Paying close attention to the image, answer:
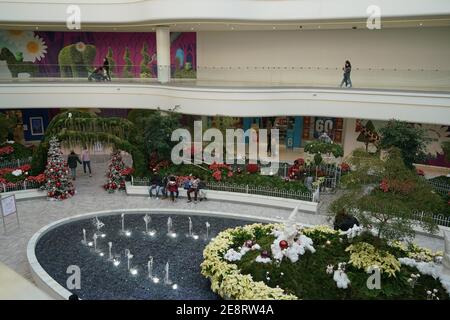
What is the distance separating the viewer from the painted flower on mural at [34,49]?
1119 inches

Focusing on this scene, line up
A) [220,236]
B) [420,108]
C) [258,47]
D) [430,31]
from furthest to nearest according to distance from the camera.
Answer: [258,47], [430,31], [420,108], [220,236]

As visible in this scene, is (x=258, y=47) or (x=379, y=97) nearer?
(x=379, y=97)

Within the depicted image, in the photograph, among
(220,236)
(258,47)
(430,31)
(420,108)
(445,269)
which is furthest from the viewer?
(258,47)

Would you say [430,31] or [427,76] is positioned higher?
[430,31]

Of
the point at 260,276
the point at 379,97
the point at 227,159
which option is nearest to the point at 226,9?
the point at 227,159

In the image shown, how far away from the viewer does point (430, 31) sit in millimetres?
22781

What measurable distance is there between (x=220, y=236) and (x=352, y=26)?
16.3 m

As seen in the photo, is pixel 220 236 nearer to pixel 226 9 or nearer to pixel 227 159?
pixel 227 159

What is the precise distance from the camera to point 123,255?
1323 cm

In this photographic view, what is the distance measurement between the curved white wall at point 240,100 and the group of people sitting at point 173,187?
15.2ft

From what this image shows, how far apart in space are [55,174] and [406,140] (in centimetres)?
1567

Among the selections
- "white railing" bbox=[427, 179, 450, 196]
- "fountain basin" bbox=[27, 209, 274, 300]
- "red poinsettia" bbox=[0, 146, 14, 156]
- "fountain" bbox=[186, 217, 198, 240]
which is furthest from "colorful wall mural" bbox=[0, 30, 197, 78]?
"white railing" bbox=[427, 179, 450, 196]

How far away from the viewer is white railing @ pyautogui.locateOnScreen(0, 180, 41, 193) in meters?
18.0

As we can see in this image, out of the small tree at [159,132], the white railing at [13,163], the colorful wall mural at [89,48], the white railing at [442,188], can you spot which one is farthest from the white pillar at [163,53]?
the white railing at [442,188]
